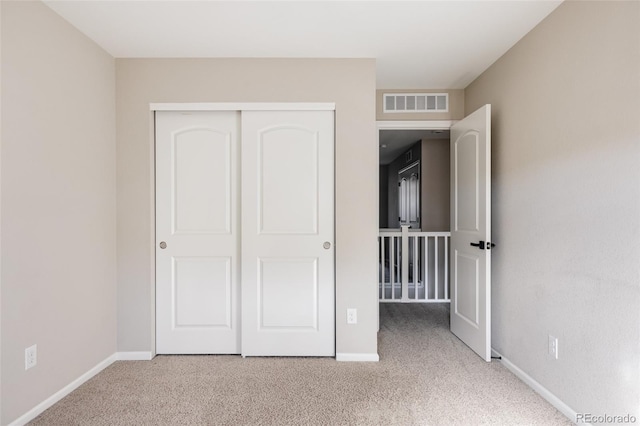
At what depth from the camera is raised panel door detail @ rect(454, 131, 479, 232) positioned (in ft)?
8.71

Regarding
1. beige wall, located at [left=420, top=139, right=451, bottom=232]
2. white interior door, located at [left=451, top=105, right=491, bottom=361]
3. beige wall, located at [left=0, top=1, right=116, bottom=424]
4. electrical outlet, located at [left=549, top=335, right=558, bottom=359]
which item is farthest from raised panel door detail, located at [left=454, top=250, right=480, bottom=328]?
beige wall, located at [left=0, top=1, right=116, bottom=424]

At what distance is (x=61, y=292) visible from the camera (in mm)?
2016

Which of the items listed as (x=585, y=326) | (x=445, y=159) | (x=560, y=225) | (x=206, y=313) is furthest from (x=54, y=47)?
(x=445, y=159)

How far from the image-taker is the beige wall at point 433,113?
10.5 ft

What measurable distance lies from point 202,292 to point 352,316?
4.08 feet

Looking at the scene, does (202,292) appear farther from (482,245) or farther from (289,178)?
(482,245)

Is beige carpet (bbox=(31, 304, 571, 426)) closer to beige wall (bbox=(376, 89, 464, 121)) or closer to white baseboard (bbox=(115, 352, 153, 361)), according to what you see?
white baseboard (bbox=(115, 352, 153, 361))

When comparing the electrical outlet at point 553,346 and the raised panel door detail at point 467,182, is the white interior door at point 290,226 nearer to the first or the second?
the raised panel door detail at point 467,182

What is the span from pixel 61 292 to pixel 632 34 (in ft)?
11.2

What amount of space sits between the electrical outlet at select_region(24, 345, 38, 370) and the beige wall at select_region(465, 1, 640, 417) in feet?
10.1

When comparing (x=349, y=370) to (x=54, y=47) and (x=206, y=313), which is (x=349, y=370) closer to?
(x=206, y=313)

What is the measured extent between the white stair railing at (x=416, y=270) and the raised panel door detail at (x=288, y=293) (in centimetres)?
162

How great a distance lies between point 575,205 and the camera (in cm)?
179

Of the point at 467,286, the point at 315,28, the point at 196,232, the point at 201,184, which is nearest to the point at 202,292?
the point at 196,232
